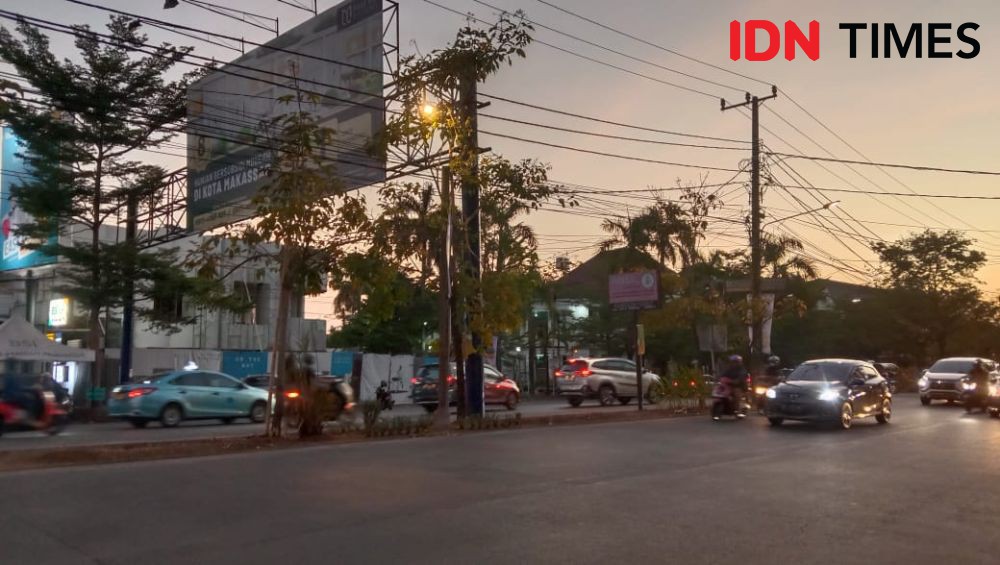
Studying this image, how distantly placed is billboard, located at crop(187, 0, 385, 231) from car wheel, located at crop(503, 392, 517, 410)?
10.3 metres

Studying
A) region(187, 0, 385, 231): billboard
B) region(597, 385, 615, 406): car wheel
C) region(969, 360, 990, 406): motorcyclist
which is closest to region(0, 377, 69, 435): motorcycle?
region(187, 0, 385, 231): billboard

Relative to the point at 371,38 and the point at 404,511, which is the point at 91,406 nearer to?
the point at 371,38

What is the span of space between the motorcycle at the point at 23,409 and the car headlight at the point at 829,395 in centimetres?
1607

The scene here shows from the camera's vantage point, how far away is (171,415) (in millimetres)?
22734

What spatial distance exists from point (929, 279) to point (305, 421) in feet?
172

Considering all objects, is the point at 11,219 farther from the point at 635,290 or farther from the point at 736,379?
the point at 736,379

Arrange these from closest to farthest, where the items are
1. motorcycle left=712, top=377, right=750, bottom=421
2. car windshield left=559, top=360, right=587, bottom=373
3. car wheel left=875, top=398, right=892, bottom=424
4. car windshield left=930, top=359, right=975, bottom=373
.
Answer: car wheel left=875, top=398, right=892, bottom=424 → motorcycle left=712, top=377, right=750, bottom=421 → car windshield left=930, top=359, right=975, bottom=373 → car windshield left=559, top=360, right=587, bottom=373

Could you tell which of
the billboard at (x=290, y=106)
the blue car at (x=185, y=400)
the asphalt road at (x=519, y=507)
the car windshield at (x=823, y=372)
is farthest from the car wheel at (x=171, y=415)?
the car windshield at (x=823, y=372)

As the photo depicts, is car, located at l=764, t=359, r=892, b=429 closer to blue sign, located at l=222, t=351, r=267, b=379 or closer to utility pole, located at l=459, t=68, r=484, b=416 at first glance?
utility pole, located at l=459, t=68, r=484, b=416

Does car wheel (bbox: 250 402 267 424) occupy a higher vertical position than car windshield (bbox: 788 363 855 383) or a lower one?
lower

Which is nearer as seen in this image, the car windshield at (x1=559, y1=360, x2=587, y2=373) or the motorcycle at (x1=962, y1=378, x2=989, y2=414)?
the motorcycle at (x1=962, y1=378, x2=989, y2=414)

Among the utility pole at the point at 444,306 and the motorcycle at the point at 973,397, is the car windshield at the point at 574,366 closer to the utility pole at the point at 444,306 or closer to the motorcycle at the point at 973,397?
the utility pole at the point at 444,306

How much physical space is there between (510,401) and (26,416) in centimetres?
1550

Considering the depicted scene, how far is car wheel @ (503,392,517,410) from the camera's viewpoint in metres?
29.4
